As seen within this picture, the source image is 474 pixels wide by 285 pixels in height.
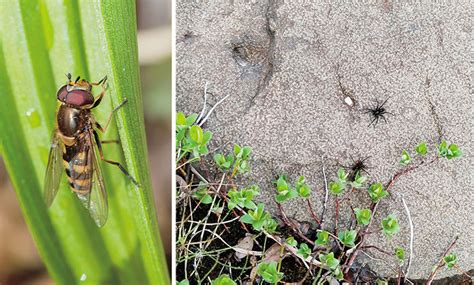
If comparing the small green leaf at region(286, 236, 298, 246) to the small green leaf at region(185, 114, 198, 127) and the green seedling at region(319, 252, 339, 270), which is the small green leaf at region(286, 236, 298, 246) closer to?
the green seedling at region(319, 252, 339, 270)

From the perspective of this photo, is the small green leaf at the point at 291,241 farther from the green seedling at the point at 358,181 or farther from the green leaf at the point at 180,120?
the green leaf at the point at 180,120

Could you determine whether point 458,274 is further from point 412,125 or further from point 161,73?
point 161,73

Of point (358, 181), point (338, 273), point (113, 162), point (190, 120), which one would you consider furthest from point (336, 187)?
point (113, 162)

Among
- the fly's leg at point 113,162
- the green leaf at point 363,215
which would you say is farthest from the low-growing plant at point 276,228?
the fly's leg at point 113,162

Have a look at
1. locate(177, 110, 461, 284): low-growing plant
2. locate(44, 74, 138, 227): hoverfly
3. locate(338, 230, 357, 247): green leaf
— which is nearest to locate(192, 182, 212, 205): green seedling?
locate(177, 110, 461, 284): low-growing plant

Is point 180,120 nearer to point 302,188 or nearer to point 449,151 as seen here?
point 302,188

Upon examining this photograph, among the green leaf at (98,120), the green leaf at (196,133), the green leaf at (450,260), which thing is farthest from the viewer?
the green leaf at (450,260)

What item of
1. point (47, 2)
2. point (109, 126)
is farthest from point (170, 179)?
point (47, 2)
